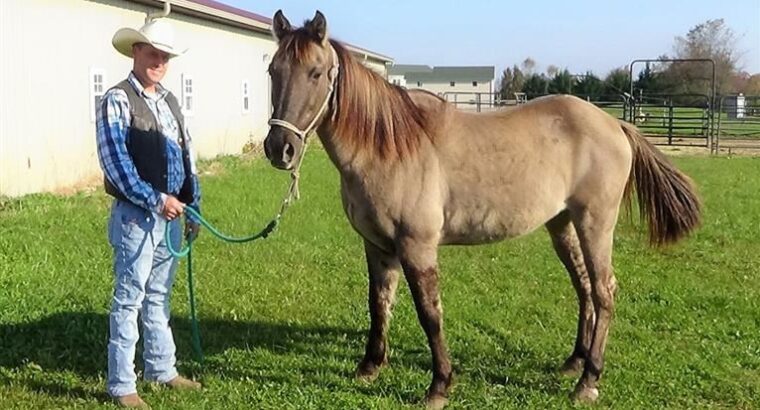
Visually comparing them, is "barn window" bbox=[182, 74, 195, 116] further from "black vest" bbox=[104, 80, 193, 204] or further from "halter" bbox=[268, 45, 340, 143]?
"halter" bbox=[268, 45, 340, 143]

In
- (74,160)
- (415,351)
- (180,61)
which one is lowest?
(415,351)

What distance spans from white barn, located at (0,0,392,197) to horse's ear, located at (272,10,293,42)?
5.86 metres

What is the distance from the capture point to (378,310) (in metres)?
4.57

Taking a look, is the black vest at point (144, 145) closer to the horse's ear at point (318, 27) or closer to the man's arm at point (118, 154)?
the man's arm at point (118, 154)

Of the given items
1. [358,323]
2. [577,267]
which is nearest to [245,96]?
[358,323]

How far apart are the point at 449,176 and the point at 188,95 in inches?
519

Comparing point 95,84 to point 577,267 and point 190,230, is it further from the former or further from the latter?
point 577,267

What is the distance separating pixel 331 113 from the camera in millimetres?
3859

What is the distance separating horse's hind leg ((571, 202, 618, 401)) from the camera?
434 cm

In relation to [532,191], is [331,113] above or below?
above

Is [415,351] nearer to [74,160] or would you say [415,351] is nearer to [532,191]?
[532,191]

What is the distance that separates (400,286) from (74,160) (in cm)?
765

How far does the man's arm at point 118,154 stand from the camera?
3637mm

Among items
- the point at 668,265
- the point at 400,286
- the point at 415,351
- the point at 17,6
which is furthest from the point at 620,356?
the point at 17,6
